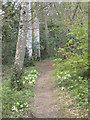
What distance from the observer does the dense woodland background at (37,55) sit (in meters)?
5.60

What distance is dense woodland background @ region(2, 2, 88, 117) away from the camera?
18.4 ft

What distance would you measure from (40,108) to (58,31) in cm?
1628

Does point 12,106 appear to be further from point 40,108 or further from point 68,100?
point 68,100

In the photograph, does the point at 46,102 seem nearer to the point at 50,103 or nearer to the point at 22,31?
the point at 50,103

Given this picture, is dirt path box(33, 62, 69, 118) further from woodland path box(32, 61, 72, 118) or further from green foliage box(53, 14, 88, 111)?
green foliage box(53, 14, 88, 111)

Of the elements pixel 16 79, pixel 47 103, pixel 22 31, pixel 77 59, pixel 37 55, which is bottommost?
pixel 47 103

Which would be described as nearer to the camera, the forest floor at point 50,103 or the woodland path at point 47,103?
the forest floor at point 50,103

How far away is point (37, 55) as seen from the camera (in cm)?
1873

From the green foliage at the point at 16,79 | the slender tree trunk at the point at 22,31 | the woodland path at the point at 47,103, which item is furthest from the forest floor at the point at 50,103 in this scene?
the slender tree trunk at the point at 22,31

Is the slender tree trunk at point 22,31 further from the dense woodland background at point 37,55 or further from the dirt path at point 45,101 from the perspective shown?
the dirt path at point 45,101

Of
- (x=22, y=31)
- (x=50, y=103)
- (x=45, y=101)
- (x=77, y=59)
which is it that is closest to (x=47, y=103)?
(x=50, y=103)

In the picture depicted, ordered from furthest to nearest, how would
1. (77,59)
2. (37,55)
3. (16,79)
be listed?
(37,55) → (16,79) → (77,59)

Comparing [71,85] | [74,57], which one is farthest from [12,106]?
[71,85]

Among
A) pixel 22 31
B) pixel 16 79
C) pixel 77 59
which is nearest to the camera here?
pixel 77 59
